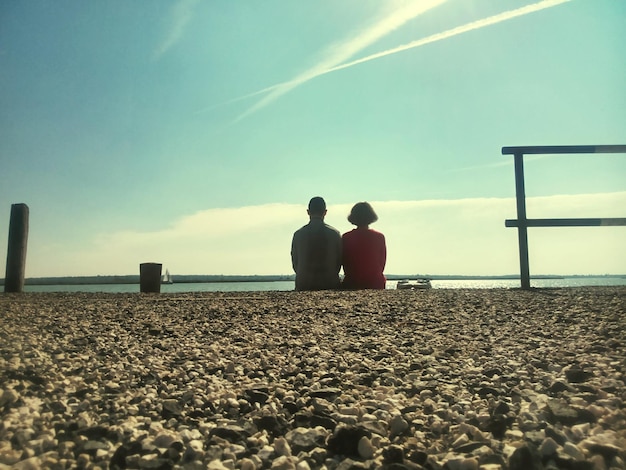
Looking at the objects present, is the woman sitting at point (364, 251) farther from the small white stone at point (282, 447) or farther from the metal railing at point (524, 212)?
the small white stone at point (282, 447)

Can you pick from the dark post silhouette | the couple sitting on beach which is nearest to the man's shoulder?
the couple sitting on beach

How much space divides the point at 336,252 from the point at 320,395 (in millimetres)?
7186

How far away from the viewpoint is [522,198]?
7609mm

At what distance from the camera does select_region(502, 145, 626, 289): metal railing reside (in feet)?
23.8

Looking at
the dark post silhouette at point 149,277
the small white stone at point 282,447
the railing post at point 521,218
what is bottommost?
the small white stone at point 282,447

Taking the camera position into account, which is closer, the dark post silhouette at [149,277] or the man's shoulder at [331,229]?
the man's shoulder at [331,229]

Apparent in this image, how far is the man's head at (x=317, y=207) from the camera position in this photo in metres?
9.76

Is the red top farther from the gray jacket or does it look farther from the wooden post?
the wooden post

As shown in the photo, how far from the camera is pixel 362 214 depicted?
9812 millimetres

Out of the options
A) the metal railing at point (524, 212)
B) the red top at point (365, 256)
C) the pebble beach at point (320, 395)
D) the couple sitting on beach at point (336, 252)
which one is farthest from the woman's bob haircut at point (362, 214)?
the pebble beach at point (320, 395)

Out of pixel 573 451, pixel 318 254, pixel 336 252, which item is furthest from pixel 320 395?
pixel 336 252

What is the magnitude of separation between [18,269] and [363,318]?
10202 millimetres

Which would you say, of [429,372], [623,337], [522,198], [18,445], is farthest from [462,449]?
[522,198]

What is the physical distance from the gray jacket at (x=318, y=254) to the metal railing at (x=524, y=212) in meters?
3.51
